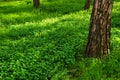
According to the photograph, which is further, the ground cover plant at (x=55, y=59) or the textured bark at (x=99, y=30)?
the textured bark at (x=99, y=30)

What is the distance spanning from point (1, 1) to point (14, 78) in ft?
88.1

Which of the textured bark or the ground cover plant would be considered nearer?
the ground cover plant

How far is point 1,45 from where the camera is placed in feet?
33.3

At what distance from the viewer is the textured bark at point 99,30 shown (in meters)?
8.71

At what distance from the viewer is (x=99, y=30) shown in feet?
29.0

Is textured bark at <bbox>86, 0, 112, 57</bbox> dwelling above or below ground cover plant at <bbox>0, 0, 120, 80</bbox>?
above

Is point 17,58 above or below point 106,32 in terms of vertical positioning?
below

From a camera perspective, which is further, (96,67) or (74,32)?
(74,32)

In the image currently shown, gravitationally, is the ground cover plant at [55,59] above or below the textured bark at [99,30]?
below

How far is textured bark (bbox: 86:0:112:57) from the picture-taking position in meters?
8.71

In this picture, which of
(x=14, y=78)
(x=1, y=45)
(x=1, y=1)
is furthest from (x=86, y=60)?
(x=1, y=1)

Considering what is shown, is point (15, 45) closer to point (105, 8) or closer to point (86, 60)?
point (86, 60)

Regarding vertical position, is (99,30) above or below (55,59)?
above

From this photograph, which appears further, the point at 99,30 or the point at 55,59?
the point at 99,30
